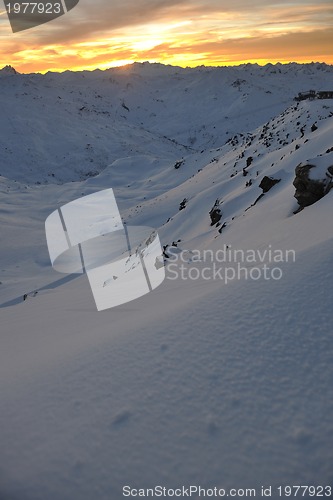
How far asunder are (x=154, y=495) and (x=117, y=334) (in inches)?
93.4

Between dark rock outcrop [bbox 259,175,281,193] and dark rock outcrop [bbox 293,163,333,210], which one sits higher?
dark rock outcrop [bbox 293,163,333,210]

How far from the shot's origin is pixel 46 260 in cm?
2120

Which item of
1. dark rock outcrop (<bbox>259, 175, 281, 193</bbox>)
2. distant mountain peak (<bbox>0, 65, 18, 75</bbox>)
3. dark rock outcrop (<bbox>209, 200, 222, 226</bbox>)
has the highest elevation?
distant mountain peak (<bbox>0, 65, 18, 75</bbox>)

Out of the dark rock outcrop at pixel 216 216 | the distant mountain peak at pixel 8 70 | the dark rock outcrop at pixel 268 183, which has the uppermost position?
the distant mountain peak at pixel 8 70

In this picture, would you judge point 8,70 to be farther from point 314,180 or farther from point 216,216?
point 314,180

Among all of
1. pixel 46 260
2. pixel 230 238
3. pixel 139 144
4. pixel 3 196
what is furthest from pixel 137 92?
pixel 230 238

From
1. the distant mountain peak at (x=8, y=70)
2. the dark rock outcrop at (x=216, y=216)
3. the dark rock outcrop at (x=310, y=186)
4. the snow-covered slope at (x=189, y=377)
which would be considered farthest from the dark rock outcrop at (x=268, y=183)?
the distant mountain peak at (x=8, y=70)

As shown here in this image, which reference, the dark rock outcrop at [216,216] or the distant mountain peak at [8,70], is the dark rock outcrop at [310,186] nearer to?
the dark rock outcrop at [216,216]

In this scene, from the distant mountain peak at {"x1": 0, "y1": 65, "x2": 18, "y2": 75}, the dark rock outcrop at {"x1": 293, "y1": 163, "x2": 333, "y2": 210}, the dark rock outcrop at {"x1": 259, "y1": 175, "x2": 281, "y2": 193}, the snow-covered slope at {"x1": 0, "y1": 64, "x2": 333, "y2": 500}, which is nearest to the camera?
the snow-covered slope at {"x1": 0, "y1": 64, "x2": 333, "y2": 500}

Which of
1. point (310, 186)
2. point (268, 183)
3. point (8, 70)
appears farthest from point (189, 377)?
point (8, 70)

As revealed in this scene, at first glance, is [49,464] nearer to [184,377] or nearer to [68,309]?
[184,377]

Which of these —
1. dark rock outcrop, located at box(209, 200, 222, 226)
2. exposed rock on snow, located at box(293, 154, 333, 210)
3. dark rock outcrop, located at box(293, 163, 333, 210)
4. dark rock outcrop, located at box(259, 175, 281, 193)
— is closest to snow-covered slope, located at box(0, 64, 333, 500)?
exposed rock on snow, located at box(293, 154, 333, 210)

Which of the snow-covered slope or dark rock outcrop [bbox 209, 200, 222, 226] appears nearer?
the snow-covered slope

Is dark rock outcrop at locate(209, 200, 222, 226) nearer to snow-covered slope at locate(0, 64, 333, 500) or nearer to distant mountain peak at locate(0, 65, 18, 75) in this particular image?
snow-covered slope at locate(0, 64, 333, 500)
